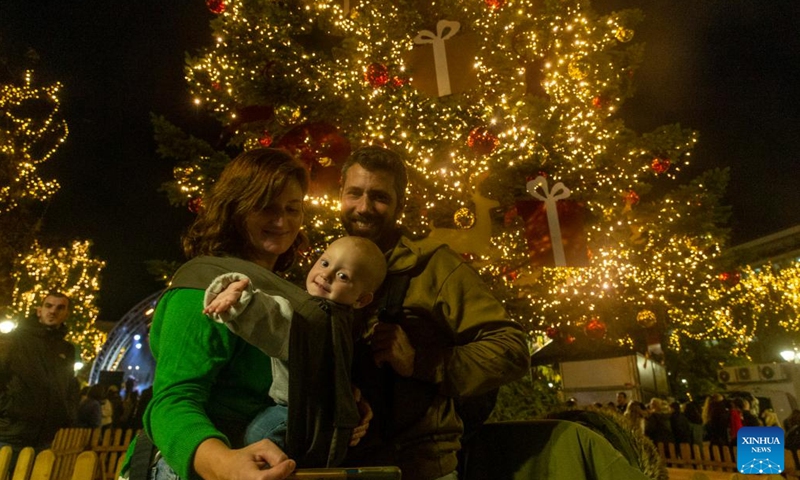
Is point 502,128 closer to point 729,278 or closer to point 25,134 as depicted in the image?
point 729,278

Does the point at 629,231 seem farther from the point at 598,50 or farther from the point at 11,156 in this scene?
the point at 11,156

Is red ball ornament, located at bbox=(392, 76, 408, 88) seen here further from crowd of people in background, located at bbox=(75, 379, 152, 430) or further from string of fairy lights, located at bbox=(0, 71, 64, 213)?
string of fairy lights, located at bbox=(0, 71, 64, 213)

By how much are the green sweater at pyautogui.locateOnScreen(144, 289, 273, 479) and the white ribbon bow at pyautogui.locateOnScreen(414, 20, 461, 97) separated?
4.17 meters

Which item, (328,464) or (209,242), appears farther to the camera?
(209,242)

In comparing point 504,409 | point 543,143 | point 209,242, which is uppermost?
point 543,143

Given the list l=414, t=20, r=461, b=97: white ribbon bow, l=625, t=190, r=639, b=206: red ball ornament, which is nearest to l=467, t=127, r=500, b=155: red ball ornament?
l=414, t=20, r=461, b=97: white ribbon bow

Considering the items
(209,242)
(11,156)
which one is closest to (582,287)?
(209,242)

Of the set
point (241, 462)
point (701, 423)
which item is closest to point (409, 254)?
point (241, 462)

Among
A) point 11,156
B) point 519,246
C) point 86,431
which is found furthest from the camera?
point 11,156

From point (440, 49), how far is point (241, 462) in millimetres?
4729

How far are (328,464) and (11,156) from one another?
17698mm

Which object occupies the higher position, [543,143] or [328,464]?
[543,143]

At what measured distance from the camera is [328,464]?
120cm

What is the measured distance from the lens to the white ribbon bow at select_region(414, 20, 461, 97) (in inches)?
197
